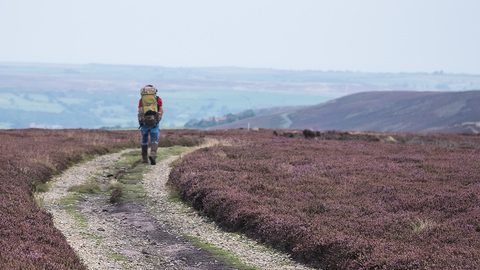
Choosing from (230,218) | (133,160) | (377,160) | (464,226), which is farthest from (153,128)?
(464,226)

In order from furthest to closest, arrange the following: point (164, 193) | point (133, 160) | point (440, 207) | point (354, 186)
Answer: point (133, 160), point (164, 193), point (354, 186), point (440, 207)

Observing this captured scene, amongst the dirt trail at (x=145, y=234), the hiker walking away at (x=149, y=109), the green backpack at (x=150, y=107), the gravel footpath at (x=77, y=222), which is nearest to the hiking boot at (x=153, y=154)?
the hiker walking away at (x=149, y=109)

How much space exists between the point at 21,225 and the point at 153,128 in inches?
701

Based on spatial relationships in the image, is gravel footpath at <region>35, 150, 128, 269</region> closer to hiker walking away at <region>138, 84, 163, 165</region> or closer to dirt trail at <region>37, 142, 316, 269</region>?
dirt trail at <region>37, 142, 316, 269</region>

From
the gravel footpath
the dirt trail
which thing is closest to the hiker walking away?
the gravel footpath

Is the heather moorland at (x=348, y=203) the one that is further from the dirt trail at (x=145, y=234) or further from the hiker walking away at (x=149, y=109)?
the hiker walking away at (x=149, y=109)

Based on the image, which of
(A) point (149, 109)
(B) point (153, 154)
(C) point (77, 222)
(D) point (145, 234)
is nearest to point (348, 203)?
(D) point (145, 234)

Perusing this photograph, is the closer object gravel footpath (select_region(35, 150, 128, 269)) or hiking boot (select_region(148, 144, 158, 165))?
gravel footpath (select_region(35, 150, 128, 269))

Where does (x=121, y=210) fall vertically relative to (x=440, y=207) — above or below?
below

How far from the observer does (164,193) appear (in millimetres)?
26594

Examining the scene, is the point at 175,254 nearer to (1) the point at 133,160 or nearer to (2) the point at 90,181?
(2) the point at 90,181

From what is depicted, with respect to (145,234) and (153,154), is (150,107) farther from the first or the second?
(145,234)

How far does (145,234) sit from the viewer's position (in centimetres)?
1966

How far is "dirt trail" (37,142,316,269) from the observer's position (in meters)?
16.3
